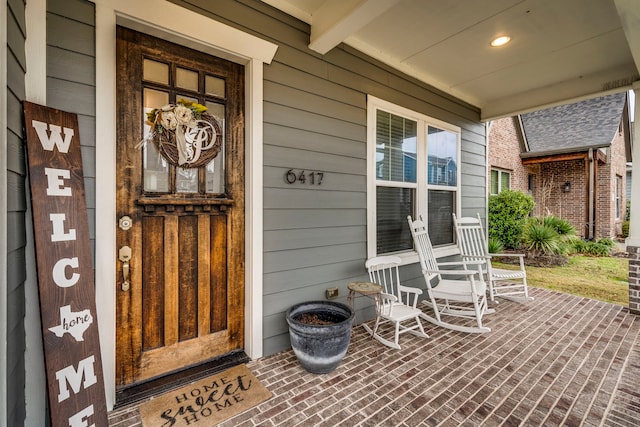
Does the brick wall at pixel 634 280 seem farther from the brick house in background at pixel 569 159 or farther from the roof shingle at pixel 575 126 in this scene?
the roof shingle at pixel 575 126

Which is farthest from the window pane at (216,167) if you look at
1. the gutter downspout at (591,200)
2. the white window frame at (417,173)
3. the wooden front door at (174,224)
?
the gutter downspout at (591,200)

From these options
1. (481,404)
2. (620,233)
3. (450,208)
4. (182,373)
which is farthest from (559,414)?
(620,233)

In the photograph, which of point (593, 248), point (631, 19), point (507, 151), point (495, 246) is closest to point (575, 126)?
point (507, 151)

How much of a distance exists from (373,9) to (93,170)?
2.16 m

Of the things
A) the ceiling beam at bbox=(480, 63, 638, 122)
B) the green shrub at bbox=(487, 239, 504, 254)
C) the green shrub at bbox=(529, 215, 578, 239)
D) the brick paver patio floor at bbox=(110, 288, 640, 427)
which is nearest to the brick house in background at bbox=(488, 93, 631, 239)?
the green shrub at bbox=(529, 215, 578, 239)

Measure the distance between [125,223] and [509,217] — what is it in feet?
26.5

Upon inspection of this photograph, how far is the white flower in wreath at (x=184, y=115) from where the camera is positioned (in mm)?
1946

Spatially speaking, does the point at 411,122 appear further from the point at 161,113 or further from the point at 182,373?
the point at 182,373

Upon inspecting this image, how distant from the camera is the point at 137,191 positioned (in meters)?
1.91

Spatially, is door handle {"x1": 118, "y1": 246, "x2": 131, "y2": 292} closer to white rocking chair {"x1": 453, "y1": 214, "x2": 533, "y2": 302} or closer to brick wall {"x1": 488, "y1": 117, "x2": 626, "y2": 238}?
white rocking chair {"x1": 453, "y1": 214, "x2": 533, "y2": 302}

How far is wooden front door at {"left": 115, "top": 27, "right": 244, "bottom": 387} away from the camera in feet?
6.17

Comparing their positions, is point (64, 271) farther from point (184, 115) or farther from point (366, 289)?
point (366, 289)

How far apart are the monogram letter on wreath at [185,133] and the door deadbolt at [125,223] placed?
0.47 meters

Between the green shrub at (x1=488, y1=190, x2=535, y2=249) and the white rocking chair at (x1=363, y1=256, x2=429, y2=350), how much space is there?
5368 mm
